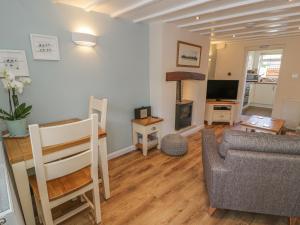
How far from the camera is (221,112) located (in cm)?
463

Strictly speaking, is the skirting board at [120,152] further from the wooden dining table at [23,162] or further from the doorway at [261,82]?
the doorway at [261,82]

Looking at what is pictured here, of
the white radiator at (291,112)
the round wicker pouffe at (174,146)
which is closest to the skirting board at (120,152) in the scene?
the round wicker pouffe at (174,146)

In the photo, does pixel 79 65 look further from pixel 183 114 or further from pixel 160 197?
pixel 183 114

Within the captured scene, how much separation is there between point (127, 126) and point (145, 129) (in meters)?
0.35

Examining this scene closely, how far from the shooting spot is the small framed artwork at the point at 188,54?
10.5ft

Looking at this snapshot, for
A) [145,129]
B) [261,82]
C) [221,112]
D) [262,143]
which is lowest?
[221,112]

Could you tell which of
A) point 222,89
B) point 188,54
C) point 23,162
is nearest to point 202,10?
point 188,54

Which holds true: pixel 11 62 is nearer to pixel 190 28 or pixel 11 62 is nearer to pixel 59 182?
pixel 59 182

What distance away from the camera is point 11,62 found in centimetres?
174

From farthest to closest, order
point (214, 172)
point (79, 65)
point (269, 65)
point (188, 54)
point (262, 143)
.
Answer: point (269, 65)
point (188, 54)
point (79, 65)
point (214, 172)
point (262, 143)

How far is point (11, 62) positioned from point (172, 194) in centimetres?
223

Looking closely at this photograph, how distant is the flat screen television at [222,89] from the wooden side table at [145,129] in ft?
7.41

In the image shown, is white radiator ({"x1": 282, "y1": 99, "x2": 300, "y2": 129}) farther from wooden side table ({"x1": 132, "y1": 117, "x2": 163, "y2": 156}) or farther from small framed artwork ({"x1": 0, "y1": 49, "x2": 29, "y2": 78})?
small framed artwork ({"x1": 0, "y1": 49, "x2": 29, "y2": 78})

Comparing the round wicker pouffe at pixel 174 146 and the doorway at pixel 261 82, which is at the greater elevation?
the doorway at pixel 261 82
